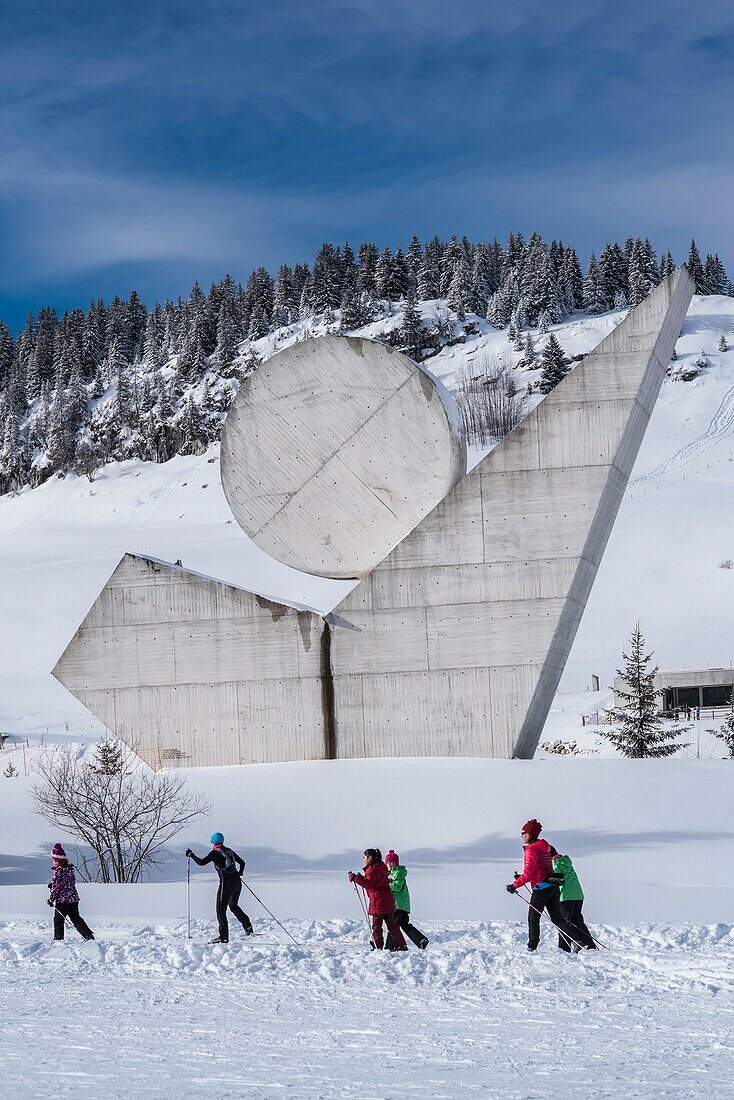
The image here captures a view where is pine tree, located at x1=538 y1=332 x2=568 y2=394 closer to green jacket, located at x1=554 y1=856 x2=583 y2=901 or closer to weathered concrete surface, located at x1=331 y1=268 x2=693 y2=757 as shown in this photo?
weathered concrete surface, located at x1=331 y1=268 x2=693 y2=757

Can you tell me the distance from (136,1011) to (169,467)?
87.5 metres

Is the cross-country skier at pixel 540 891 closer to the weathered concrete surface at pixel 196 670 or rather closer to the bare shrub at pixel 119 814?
the bare shrub at pixel 119 814

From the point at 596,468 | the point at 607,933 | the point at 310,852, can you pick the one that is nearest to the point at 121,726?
the point at 310,852

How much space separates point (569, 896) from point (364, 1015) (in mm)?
2524

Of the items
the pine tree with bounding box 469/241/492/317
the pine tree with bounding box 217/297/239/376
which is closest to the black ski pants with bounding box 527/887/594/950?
the pine tree with bounding box 217/297/239/376

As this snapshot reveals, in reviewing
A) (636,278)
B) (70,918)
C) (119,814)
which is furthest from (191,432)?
(70,918)

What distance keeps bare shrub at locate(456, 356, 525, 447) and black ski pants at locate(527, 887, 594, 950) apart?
7674 centimetres

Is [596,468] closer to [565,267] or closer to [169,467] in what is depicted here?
[169,467]

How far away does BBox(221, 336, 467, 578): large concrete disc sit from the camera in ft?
60.8

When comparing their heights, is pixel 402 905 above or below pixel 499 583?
below

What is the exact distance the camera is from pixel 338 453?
18984mm

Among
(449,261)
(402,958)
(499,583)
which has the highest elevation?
(449,261)

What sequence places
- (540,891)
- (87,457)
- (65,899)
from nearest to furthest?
(540,891)
(65,899)
(87,457)

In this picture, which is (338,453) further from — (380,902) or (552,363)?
(552,363)
